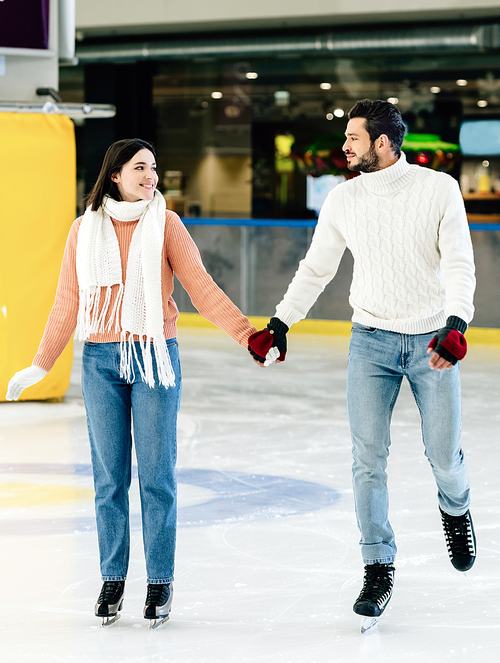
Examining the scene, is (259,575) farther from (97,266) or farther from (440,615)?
(97,266)

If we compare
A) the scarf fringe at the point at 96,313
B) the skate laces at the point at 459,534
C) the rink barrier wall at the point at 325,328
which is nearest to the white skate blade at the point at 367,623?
the skate laces at the point at 459,534

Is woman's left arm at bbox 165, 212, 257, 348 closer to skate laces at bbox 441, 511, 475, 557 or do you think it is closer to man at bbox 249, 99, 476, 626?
man at bbox 249, 99, 476, 626

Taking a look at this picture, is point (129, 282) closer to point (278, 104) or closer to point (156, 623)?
point (156, 623)

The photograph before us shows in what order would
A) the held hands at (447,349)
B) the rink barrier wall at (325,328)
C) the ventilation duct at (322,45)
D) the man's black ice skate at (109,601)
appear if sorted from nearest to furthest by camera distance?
the held hands at (447,349), the man's black ice skate at (109,601), the rink barrier wall at (325,328), the ventilation duct at (322,45)

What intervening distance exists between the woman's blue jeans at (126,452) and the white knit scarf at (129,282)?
40mm

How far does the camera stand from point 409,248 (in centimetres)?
268

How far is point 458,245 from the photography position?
2.65m

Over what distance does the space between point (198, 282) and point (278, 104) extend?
33.2ft

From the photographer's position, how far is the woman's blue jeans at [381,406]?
8.85 feet

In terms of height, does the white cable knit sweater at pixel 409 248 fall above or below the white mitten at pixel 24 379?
above

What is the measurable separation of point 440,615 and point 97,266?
137cm

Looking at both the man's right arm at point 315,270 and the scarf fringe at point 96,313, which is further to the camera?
the man's right arm at point 315,270

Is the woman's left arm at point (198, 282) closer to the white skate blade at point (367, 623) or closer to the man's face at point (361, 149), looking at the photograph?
the man's face at point (361, 149)

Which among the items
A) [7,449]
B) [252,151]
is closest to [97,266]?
[7,449]
